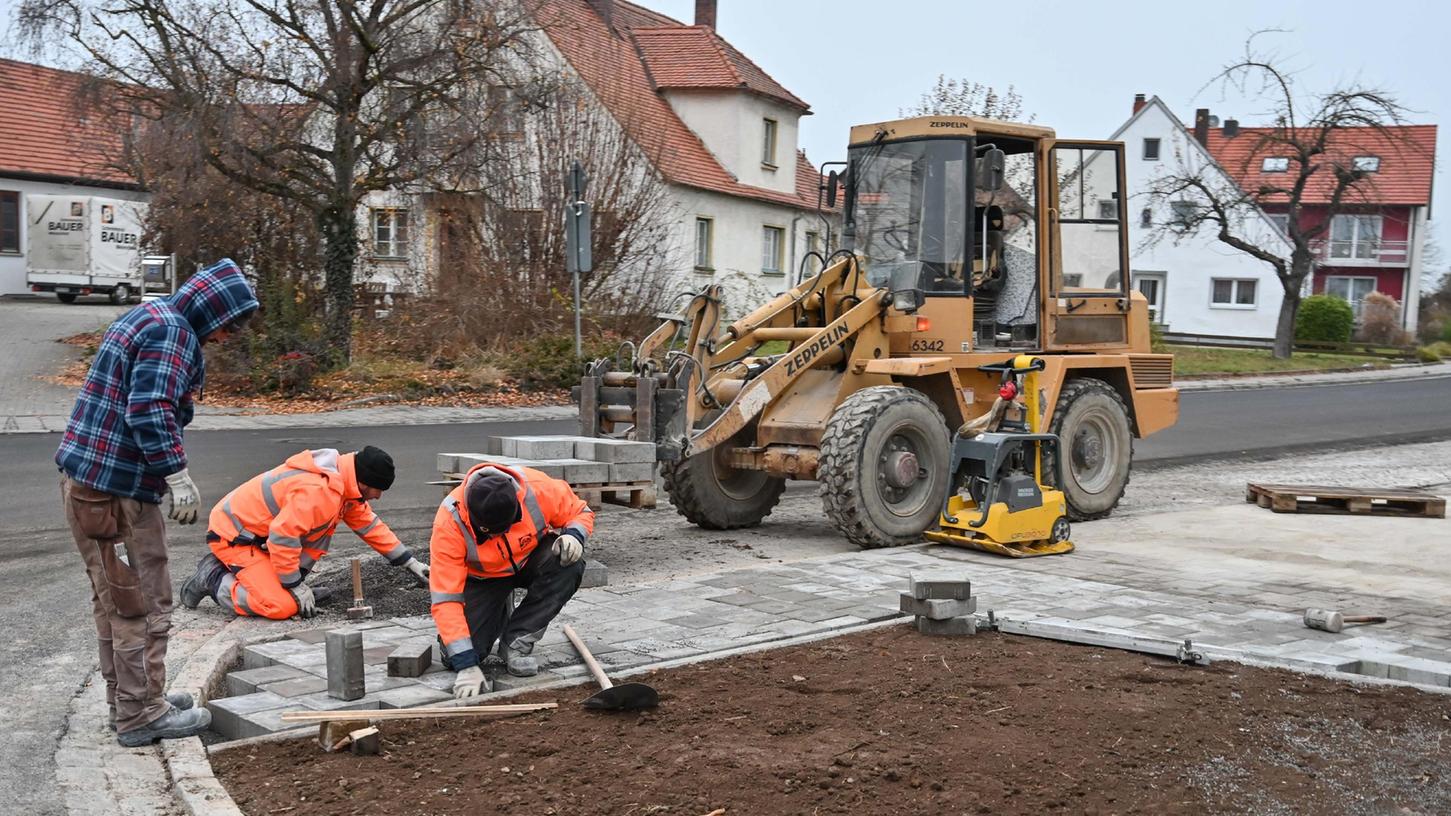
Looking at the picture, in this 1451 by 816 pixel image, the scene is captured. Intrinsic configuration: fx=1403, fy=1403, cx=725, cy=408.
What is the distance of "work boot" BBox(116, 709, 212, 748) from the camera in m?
5.57

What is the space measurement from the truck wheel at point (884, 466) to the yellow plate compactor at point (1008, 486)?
33cm

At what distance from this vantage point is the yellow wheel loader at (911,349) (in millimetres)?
10250

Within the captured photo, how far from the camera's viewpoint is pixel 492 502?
232 inches

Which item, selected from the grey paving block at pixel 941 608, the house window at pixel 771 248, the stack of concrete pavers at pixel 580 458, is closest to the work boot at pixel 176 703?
the stack of concrete pavers at pixel 580 458

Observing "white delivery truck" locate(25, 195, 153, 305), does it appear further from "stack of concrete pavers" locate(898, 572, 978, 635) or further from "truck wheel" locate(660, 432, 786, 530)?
"stack of concrete pavers" locate(898, 572, 978, 635)

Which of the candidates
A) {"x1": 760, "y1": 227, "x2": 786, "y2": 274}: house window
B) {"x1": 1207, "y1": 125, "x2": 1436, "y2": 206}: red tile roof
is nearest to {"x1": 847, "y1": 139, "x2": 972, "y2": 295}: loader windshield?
{"x1": 760, "y1": 227, "x2": 786, "y2": 274}: house window

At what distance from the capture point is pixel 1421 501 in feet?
39.6

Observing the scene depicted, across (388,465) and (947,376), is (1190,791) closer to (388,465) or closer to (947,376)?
(388,465)

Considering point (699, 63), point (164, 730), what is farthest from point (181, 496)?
point (699, 63)

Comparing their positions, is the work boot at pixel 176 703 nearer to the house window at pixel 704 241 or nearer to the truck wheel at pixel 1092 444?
the truck wheel at pixel 1092 444

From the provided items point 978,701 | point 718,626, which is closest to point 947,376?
point 718,626

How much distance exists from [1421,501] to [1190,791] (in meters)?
8.50

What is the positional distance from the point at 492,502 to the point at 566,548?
46 centimetres

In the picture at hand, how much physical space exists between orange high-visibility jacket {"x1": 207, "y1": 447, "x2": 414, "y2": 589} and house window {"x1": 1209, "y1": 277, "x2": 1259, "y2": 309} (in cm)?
5245
